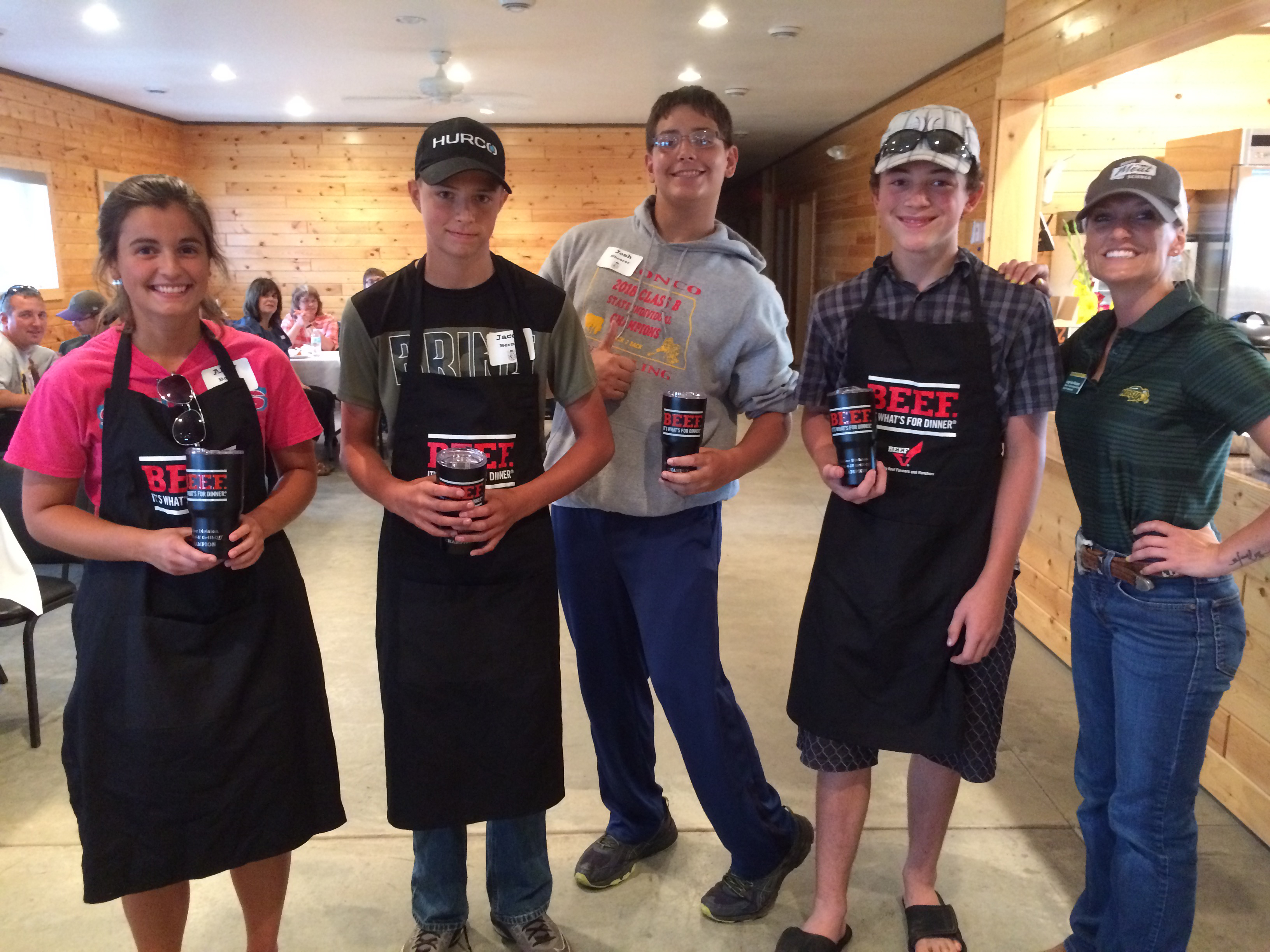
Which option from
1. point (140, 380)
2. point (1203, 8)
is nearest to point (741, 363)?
point (140, 380)

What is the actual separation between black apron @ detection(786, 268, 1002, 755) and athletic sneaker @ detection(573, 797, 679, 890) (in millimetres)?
697

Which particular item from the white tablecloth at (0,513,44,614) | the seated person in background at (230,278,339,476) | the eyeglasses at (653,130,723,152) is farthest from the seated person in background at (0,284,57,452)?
the eyeglasses at (653,130,723,152)

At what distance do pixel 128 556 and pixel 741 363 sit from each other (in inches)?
47.7

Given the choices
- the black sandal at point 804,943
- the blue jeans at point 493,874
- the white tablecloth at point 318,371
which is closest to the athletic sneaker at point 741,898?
the black sandal at point 804,943

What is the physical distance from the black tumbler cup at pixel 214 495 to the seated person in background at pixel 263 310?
18.9 ft

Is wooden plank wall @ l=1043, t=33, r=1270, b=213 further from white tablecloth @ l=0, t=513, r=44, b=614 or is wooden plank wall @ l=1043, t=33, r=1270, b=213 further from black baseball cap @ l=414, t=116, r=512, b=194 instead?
white tablecloth @ l=0, t=513, r=44, b=614

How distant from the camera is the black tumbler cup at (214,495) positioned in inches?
53.8

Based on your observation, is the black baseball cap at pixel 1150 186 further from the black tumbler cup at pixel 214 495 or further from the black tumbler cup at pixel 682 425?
the black tumbler cup at pixel 214 495

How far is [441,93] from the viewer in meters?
7.28

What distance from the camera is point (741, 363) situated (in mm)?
1975

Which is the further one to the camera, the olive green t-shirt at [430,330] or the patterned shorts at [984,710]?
the patterned shorts at [984,710]

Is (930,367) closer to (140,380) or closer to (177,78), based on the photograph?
(140,380)

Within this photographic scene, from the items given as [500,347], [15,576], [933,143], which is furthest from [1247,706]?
[15,576]

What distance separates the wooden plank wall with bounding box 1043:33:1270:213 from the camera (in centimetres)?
537
